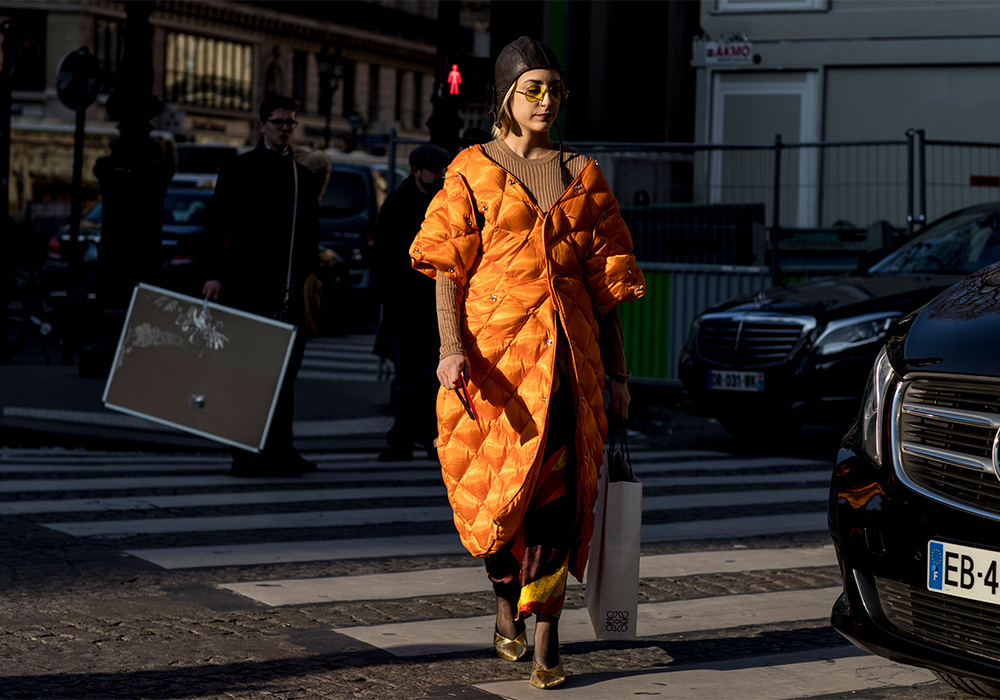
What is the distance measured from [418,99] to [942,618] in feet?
232

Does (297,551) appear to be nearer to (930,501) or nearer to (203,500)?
(203,500)

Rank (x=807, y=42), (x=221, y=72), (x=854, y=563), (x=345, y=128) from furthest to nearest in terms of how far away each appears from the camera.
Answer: (x=345, y=128) → (x=221, y=72) → (x=807, y=42) → (x=854, y=563)

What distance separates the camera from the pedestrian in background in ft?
29.3

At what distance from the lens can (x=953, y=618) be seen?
371 cm

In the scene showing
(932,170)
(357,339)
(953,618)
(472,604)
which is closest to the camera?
(953,618)

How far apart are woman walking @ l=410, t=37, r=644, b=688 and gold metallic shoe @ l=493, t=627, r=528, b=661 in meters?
0.13

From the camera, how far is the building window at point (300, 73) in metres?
64.8

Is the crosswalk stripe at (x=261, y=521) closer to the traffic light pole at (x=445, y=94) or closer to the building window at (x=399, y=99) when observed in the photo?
the traffic light pole at (x=445, y=94)

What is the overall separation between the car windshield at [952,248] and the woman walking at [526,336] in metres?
5.90

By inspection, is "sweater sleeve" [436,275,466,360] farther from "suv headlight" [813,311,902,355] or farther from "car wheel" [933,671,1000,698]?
"suv headlight" [813,311,902,355]

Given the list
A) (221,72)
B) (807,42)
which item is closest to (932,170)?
(807,42)

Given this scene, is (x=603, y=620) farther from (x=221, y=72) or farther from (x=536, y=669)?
(x=221, y=72)

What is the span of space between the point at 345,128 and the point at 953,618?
64.5 meters

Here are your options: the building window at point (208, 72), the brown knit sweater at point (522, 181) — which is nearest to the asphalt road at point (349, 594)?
the brown knit sweater at point (522, 181)
